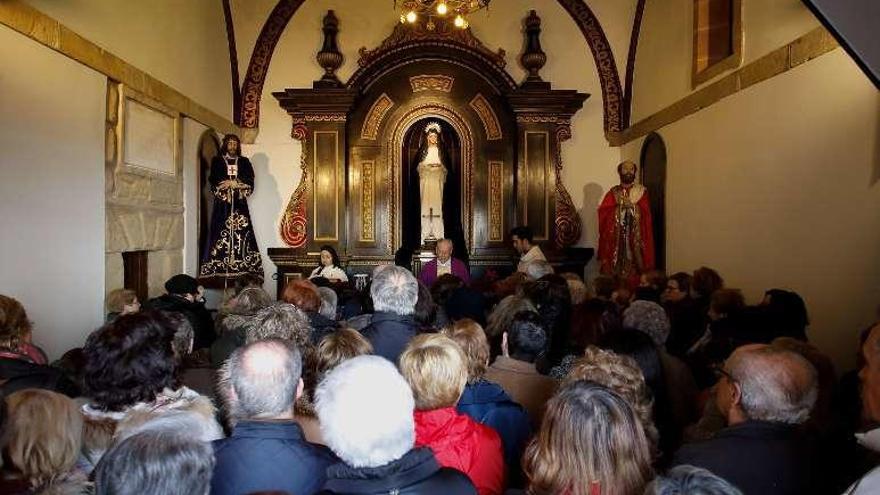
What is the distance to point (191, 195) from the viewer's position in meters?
8.66

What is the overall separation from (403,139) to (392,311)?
693 centimetres

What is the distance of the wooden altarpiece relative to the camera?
9938mm

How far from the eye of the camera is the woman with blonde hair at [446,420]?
2258 millimetres

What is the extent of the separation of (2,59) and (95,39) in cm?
145

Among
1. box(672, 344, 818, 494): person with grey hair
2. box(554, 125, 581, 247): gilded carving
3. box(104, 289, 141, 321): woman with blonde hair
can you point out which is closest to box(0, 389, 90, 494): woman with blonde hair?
box(672, 344, 818, 494): person with grey hair

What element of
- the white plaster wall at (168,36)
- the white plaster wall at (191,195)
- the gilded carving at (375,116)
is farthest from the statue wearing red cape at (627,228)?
the white plaster wall at (168,36)

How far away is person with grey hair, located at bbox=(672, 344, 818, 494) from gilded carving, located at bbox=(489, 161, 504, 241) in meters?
7.92

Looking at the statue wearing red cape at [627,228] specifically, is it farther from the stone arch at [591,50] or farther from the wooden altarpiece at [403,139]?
the stone arch at [591,50]

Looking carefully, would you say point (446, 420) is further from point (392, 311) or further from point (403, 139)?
point (403, 139)

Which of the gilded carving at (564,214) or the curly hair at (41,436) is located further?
the gilded carving at (564,214)

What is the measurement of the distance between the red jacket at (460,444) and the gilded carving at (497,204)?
7872mm

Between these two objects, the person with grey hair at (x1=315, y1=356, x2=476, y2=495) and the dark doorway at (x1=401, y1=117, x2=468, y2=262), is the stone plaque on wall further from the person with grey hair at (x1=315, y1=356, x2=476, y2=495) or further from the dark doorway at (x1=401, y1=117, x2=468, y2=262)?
the person with grey hair at (x1=315, y1=356, x2=476, y2=495)

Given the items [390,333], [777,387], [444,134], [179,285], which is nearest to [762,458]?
[777,387]

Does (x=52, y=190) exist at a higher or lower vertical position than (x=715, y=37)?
lower
